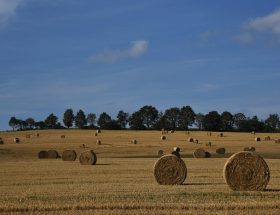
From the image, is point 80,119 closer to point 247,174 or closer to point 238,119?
point 238,119

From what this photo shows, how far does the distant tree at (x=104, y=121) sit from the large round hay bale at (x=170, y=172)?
105 metres

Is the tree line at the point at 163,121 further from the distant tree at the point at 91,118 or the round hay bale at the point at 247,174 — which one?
the round hay bale at the point at 247,174

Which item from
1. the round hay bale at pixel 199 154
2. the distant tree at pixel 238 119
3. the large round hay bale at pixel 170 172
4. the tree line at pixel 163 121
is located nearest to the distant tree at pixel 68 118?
the tree line at pixel 163 121

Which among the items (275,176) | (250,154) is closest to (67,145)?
(275,176)

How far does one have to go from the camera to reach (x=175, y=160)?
24719 millimetres

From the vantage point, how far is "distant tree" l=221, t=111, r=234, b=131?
134500mm

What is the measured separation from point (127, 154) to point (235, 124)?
272 ft

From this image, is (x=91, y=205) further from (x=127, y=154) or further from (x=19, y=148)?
(x=19, y=148)

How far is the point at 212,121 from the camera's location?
134m

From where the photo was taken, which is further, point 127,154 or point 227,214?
point 127,154

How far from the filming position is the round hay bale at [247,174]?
20.3 metres

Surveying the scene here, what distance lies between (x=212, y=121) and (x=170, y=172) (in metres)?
111

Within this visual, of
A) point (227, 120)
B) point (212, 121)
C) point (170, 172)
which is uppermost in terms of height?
point (227, 120)

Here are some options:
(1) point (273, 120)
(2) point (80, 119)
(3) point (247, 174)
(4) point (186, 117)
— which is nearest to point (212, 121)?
(4) point (186, 117)
